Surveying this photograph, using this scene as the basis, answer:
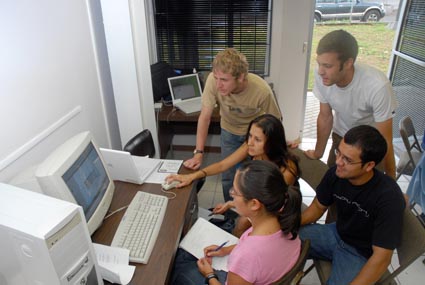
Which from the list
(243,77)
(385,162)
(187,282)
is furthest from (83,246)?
(385,162)

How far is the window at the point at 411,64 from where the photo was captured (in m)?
3.21

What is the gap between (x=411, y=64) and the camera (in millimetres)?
3363

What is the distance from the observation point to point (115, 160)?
1604mm

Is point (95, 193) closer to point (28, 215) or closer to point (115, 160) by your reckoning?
point (115, 160)

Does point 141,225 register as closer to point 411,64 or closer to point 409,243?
point 409,243

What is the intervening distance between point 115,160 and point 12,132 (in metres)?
0.47

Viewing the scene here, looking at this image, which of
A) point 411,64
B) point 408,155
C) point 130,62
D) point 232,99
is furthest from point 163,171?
point 411,64

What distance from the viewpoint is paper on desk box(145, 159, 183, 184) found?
5.62ft

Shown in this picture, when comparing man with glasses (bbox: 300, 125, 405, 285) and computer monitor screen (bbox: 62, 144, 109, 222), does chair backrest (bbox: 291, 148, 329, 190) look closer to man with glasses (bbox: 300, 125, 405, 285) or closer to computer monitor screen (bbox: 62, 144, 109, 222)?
man with glasses (bbox: 300, 125, 405, 285)

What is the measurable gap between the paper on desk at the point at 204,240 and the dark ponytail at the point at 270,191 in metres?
0.38

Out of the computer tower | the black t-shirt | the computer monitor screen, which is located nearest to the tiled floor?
the black t-shirt

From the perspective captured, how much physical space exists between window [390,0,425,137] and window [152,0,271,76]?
1.51 metres

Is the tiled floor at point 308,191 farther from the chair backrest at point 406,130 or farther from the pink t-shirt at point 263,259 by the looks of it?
the pink t-shirt at point 263,259

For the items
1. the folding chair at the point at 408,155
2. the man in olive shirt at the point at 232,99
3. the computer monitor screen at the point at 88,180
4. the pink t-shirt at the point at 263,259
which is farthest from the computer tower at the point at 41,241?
the folding chair at the point at 408,155
